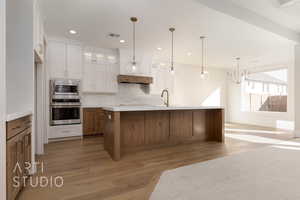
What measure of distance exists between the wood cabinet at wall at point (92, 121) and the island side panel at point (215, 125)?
293 centimetres

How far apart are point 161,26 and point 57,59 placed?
2905 millimetres

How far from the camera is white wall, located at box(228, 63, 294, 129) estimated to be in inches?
234

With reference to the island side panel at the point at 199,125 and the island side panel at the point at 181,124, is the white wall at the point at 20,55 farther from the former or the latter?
the island side panel at the point at 199,125

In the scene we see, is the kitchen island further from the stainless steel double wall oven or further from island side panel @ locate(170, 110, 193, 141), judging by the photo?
the stainless steel double wall oven

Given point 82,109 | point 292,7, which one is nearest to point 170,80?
point 82,109

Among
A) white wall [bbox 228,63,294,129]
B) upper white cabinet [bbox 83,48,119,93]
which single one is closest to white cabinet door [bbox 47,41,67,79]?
upper white cabinet [bbox 83,48,119,93]

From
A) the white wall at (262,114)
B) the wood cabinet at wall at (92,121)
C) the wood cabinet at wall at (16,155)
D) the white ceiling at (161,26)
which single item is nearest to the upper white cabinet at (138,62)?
the white ceiling at (161,26)

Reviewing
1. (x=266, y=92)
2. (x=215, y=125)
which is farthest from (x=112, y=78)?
(x=266, y=92)

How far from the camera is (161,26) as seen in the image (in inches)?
138

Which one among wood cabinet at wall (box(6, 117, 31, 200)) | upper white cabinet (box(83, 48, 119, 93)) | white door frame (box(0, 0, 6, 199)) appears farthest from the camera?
upper white cabinet (box(83, 48, 119, 93))

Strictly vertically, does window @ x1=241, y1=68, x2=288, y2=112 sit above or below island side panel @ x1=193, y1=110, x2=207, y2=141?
above

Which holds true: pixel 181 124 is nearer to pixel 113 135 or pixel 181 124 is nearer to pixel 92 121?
pixel 113 135

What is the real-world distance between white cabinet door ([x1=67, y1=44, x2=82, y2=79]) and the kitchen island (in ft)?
6.69

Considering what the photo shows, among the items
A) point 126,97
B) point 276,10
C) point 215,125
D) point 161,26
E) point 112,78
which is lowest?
point 215,125
